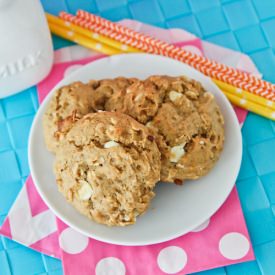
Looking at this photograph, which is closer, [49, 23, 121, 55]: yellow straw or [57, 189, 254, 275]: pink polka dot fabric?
[57, 189, 254, 275]: pink polka dot fabric

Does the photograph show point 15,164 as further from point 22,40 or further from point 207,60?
point 207,60

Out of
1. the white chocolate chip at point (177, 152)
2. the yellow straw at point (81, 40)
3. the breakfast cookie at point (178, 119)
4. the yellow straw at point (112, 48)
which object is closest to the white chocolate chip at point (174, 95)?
the breakfast cookie at point (178, 119)

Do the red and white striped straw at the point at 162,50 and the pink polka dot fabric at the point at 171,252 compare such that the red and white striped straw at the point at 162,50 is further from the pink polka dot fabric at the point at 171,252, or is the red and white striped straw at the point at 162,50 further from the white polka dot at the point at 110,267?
the white polka dot at the point at 110,267

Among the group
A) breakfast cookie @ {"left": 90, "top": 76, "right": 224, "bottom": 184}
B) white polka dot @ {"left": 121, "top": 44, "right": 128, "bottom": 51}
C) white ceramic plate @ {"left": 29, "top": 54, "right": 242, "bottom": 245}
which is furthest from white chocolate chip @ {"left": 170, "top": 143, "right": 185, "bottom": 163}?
white polka dot @ {"left": 121, "top": 44, "right": 128, "bottom": 51}

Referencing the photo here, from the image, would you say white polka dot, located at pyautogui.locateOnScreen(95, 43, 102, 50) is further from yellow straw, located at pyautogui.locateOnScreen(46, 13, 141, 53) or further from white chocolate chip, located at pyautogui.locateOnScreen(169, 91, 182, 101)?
white chocolate chip, located at pyautogui.locateOnScreen(169, 91, 182, 101)

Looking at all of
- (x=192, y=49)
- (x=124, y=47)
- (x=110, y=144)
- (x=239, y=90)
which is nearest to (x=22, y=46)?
(x=124, y=47)

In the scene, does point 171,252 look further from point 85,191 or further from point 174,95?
point 174,95
